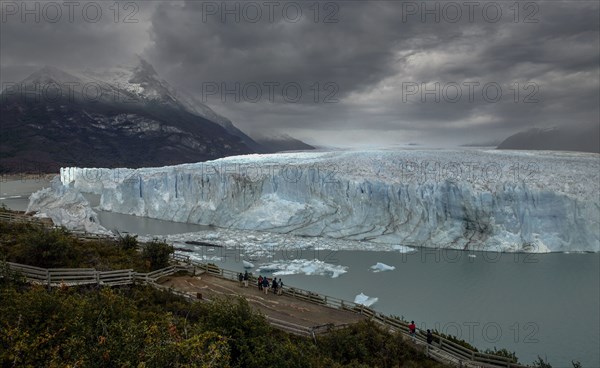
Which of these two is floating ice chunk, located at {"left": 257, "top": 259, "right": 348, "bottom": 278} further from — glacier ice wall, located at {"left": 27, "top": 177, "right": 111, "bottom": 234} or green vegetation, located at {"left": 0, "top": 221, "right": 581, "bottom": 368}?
glacier ice wall, located at {"left": 27, "top": 177, "right": 111, "bottom": 234}

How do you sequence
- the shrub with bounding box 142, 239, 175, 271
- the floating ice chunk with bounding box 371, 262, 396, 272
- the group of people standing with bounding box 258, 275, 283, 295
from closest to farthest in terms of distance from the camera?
1. the group of people standing with bounding box 258, 275, 283, 295
2. the shrub with bounding box 142, 239, 175, 271
3. the floating ice chunk with bounding box 371, 262, 396, 272

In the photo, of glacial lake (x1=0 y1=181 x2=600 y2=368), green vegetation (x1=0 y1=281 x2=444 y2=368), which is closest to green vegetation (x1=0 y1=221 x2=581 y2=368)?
green vegetation (x1=0 y1=281 x2=444 y2=368)

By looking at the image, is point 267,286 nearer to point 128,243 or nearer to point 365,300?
point 365,300

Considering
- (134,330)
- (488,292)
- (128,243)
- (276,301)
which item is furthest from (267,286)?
(488,292)

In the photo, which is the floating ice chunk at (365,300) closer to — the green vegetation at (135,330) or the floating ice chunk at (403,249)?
the green vegetation at (135,330)

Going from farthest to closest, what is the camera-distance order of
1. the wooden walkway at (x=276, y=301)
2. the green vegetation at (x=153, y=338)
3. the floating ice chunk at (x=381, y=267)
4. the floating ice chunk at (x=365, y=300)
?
1. the floating ice chunk at (x=381, y=267)
2. the floating ice chunk at (x=365, y=300)
3. the wooden walkway at (x=276, y=301)
4. the green vegetation at (x=153, y=338)

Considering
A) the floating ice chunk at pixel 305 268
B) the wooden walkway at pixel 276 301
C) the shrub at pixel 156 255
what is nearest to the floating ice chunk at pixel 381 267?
the floating ice chunk at pixel 305 268
